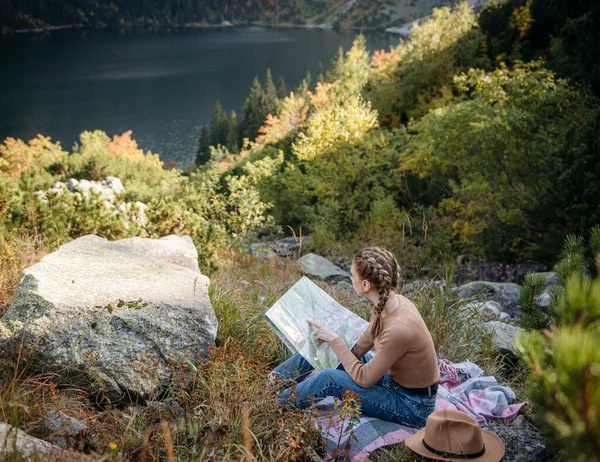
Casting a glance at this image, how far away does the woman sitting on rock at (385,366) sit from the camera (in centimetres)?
284

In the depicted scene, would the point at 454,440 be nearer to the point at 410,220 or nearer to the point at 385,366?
the point at 385,366

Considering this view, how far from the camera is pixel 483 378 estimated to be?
133 inches

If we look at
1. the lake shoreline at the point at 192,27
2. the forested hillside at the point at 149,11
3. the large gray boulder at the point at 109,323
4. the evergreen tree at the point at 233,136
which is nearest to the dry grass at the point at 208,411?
the large gray boulder at the point at 109,323

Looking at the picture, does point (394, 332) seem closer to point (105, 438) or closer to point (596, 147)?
point (105, 438)

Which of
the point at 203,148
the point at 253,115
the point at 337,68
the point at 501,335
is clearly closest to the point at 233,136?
the point at 253,115

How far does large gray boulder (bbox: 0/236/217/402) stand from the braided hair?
117 centimetres

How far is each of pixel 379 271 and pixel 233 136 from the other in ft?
204

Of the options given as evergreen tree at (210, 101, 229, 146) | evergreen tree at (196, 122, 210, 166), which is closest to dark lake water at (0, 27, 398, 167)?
evergreen tree at (196, 122, 210, 166)

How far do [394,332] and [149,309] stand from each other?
64.9 inches

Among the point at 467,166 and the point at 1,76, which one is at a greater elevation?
the point at 467,166

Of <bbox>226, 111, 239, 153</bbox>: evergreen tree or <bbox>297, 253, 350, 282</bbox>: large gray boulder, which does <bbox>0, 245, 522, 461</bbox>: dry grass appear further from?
<bbox>226, 111, 239, 153</bbox>: evergreen tree

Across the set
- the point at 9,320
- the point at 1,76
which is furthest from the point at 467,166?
the point at 1,76

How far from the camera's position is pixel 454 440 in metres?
2.43

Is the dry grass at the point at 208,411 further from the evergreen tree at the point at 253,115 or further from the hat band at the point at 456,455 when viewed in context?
the evergreen tree at the point at 253,115
